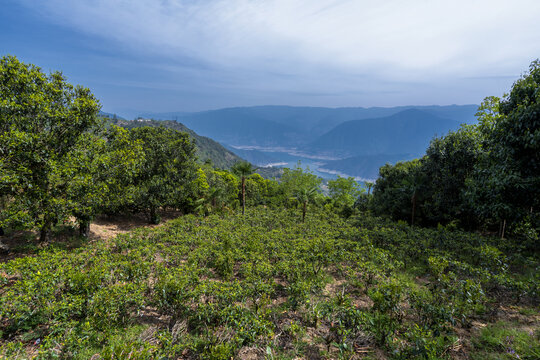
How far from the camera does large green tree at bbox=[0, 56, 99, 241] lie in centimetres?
986

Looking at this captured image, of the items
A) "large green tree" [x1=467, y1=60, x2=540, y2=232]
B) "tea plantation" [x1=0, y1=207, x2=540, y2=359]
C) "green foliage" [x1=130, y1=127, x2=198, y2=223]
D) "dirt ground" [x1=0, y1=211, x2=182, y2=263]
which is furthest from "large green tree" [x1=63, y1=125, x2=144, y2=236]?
"large green tree" [x1=467, y1=60, x2=540, y2=232]

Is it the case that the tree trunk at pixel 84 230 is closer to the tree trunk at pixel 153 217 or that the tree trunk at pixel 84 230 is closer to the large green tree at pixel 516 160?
the tree trunk at pixel 153 217

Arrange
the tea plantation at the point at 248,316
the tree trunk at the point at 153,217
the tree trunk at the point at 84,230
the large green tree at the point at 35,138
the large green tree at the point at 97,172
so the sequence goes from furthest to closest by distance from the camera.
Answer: the tree trunk at the point at 153,217 → the tree trunk at the point at 84,230 → the large green tree at the point at 97,172 → the large green tree at the point at 35,138 → the tea plantation at the point at 248,316

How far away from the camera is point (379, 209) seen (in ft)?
98.1

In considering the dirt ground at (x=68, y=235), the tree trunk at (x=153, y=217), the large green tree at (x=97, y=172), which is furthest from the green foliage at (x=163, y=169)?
the large green tree at (x=97, y=172)

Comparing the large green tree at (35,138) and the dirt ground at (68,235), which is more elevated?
the large green tree at (35,138)

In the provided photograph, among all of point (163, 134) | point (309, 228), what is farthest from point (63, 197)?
point (309, 228)

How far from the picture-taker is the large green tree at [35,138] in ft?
32.3

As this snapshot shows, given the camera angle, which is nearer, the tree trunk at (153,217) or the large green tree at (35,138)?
the large green tree at (35,138)

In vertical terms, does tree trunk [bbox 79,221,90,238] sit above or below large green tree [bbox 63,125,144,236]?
below

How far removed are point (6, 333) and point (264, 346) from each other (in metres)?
6.88

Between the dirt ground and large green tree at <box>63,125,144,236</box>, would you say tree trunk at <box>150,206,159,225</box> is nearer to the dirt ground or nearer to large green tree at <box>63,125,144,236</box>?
the dirt ground

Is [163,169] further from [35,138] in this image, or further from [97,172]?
[35,138]

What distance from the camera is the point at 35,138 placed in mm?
10297
